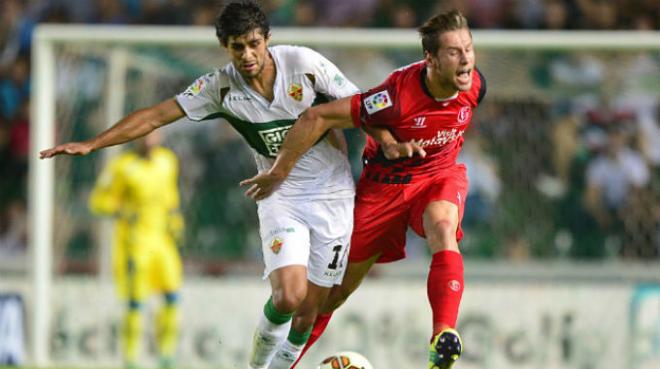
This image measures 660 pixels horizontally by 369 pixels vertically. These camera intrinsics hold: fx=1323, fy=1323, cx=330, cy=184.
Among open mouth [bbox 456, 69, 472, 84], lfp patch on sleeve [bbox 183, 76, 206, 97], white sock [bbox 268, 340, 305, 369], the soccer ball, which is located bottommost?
the soccer ball

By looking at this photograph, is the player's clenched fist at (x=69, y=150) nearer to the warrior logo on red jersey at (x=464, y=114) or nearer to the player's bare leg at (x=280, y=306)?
the player's bare leg at (x=280, y=306)

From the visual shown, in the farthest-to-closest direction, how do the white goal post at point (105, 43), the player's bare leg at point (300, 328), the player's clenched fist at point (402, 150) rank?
the white goal post at point (105, 43) < the player's bare leg at point (300, 328) < the player's clenched fist at point (402, 150)

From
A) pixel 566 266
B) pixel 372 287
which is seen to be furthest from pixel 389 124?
pixel 566 266

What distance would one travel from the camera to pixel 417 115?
682cm

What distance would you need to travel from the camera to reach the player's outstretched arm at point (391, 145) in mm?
6324

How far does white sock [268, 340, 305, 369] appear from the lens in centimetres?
733

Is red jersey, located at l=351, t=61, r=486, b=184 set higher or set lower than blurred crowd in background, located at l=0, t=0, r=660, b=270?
lower

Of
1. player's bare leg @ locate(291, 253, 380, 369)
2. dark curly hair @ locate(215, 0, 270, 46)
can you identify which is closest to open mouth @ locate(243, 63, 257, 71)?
dark curly hair @ locate(215, 0, 270, 46)

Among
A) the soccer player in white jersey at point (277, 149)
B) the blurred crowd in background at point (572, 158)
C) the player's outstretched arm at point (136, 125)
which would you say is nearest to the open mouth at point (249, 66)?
the soccer player in white jersey at point (277, 149)

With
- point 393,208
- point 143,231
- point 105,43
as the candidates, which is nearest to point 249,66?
point 393,208

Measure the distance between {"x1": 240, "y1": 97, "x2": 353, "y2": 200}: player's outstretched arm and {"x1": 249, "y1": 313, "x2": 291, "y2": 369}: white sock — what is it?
2.39 ft

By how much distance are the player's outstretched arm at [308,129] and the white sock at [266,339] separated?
0.73m

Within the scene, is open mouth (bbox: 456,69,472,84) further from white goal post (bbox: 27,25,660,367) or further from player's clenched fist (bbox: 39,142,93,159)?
white goal post (bbox: 27,25,660,367)

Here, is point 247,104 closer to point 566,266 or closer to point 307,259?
point 307,259
